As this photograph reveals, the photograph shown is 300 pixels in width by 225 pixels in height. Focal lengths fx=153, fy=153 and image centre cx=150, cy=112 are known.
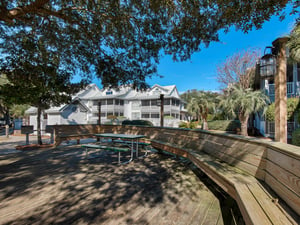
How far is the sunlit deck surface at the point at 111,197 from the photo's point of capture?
2205 millimetres

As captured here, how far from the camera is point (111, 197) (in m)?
2.79

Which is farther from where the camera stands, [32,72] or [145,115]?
[145,115]

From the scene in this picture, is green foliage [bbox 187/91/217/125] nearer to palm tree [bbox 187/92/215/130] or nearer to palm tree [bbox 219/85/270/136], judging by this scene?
palm tree [bbox 187/92/215/130]

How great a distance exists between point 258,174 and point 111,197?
247 centimetres

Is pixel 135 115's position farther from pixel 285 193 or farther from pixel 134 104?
pixel 285 193

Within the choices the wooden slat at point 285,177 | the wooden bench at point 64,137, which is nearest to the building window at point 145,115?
the wooden bench at point 64,137

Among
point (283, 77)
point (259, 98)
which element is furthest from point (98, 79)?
point (259, 98)

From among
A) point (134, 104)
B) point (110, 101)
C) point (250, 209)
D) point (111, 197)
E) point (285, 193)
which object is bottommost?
point (111, 197)

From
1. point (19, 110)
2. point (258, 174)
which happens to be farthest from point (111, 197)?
point (19, 110)

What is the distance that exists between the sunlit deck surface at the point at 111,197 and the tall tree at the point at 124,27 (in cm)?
370

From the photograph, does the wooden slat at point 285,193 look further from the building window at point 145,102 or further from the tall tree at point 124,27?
the building window at point 145,102

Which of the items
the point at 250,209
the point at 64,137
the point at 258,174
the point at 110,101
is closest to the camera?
the point at 250,209

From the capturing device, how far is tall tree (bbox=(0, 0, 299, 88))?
12.0 feet

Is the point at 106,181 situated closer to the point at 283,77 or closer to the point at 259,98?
the point at 283,77
